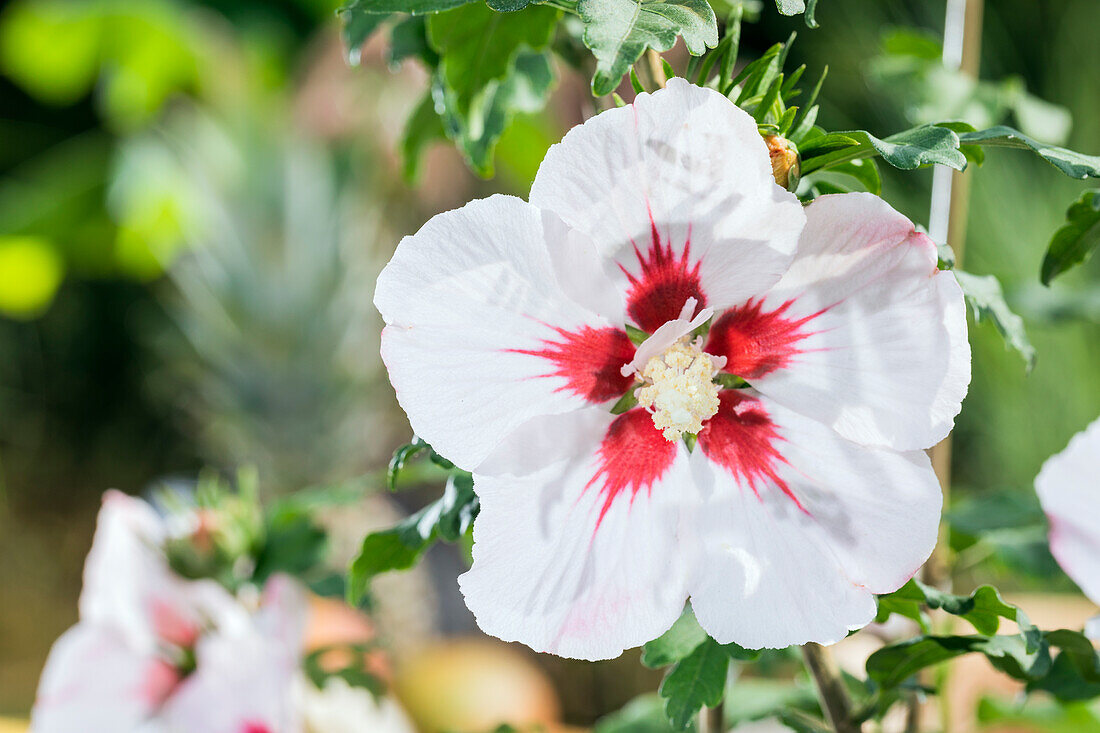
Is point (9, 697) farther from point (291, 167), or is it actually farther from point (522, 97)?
point (291, 167)

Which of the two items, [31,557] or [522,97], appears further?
[31,557]

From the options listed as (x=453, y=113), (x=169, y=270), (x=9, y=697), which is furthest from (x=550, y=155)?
(x=169, y=270)

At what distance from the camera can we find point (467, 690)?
3.52 feet

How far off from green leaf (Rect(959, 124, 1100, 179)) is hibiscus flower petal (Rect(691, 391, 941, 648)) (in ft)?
0.27

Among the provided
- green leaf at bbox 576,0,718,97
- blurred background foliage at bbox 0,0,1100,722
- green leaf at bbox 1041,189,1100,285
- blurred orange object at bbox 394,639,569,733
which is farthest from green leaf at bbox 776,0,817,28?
blurred background foliage at bbox 0,0,1100,722

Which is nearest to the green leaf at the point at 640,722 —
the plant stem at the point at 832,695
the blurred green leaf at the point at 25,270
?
the plant stem at the point at 832,695

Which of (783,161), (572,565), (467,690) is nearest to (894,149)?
(783,161)

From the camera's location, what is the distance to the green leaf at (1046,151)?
240 millimetres

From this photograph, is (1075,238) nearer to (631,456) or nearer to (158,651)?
(631,456)

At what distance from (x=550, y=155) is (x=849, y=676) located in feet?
1.06

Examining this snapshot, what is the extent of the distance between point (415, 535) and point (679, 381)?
12cm

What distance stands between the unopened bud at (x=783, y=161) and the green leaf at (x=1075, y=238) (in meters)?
0.11

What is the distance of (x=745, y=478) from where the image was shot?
0.24 metres

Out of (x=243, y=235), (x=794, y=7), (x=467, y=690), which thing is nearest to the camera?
(x=794, y=7)
